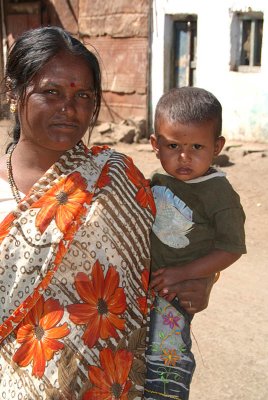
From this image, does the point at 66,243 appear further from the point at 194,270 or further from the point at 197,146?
the point at 197,146

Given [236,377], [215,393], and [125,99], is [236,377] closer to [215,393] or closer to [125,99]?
[215,393]

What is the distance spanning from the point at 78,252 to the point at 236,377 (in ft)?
6.85

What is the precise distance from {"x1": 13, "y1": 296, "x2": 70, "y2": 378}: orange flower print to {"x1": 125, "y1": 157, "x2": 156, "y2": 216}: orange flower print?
40 centimetres

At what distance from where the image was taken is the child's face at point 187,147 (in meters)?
1.82

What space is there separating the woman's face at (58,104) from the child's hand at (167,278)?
48 centimetres

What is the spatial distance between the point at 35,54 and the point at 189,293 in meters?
0.84

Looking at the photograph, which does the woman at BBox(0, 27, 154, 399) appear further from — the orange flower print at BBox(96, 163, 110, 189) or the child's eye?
the child's eye

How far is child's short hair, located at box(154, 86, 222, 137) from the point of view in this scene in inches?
71.5

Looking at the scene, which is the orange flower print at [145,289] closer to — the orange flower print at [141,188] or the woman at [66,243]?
the woman at [66,243]

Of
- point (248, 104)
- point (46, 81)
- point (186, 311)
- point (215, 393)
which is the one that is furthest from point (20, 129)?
point (248, 104)

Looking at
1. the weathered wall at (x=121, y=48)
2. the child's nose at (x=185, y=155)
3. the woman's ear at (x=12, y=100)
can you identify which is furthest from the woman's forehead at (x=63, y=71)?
the weathered wall at (x=121, y=48)

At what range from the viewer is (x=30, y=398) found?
60.8 inches

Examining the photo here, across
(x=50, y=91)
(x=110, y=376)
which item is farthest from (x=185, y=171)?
(x=110, y=376)

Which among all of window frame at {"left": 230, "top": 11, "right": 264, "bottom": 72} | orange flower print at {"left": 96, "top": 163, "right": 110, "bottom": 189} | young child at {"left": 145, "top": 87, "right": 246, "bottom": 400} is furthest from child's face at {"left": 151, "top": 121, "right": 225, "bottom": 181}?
window frame at {"left": 230, "top": 11, "right": 264, "bottom": 72}
